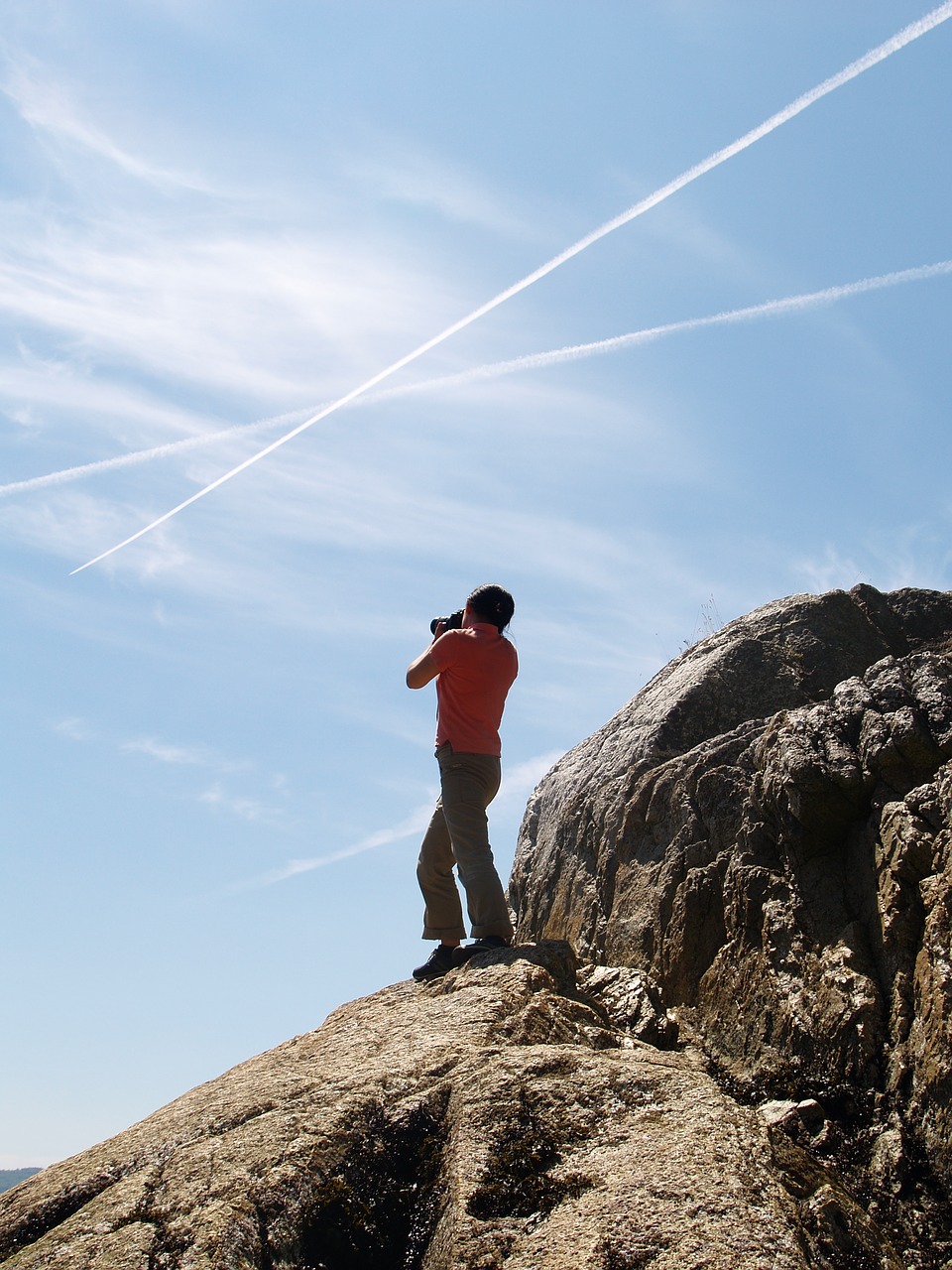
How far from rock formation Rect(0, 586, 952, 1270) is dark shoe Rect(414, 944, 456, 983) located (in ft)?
1.36

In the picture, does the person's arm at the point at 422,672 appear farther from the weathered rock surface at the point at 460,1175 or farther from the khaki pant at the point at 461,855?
the weathered rock surface at the point at 460,1175

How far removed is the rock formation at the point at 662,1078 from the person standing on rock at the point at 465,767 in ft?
2.13

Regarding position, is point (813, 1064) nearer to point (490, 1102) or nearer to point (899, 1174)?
point (899, 1174)

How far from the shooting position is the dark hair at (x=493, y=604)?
9.20 m

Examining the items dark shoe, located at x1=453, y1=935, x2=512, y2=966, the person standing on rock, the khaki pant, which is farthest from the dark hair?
dark shoe, located at x1=453, y1=935, x2=512, y2=966

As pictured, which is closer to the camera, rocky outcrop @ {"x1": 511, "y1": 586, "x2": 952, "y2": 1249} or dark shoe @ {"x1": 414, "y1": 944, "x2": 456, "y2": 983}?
rocky outcrop @ {"x1": 511, "y1": 586, "x2": 952, "y2": 1249}

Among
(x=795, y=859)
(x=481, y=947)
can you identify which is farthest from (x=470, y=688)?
(x=795, y=859)

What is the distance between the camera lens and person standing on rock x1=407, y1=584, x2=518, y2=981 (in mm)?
8461

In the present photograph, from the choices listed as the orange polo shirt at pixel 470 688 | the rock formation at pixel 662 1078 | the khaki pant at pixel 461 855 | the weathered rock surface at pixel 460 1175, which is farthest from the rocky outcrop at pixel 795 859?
the orange polo shirt at pixel 470 688

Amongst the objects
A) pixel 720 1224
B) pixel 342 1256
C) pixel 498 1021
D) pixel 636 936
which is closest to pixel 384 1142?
pixel 342 1256

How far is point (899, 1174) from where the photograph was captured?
18.3ft

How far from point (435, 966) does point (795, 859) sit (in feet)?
9.82

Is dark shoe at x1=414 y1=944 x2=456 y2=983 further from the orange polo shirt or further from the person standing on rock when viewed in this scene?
the orange polo shirt

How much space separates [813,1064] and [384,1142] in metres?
2.79
